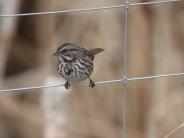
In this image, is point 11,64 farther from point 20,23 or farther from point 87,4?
point 87,4

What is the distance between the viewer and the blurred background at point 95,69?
2.67m

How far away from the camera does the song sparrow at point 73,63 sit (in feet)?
7.23

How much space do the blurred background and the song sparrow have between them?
0.41 meters

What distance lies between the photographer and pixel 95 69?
2709 mm

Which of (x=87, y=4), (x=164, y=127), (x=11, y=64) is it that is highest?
(x=87, y=4)

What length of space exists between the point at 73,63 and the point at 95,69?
1.56 ft

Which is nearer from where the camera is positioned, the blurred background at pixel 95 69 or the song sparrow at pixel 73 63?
the song sparrow at pixel 73 63

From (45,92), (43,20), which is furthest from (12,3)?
(45,92)

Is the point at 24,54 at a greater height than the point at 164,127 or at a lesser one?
greater

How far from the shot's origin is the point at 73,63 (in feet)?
7.34

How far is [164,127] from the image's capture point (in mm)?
2799

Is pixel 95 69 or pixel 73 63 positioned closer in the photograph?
pixel 73 63

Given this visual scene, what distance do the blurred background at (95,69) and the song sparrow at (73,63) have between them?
41 centimetres

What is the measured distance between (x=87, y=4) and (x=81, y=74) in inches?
20.4
